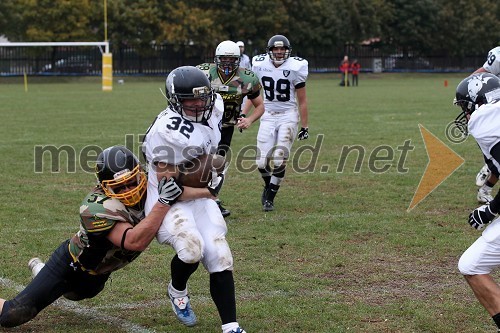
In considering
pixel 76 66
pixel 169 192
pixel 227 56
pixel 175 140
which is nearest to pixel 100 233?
pixel 169 192

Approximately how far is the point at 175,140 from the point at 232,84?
375 centimetres

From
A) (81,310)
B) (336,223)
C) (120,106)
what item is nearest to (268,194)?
(336,223)

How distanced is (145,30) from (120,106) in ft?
67.6

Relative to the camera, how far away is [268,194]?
823cm

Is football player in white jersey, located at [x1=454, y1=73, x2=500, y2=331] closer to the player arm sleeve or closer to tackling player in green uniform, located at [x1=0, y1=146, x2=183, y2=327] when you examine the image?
the player arm sleeve

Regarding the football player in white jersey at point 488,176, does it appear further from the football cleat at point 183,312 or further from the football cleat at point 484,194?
the football cleat at point 183,312

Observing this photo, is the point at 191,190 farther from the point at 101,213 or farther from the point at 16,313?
the point at 16,313

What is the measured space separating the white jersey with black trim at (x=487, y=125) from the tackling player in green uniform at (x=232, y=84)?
141 inches

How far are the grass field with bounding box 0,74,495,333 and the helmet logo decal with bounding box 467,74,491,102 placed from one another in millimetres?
1329

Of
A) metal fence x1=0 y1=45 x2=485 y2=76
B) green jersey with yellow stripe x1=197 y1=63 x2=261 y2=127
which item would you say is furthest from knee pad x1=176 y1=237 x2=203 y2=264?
metal fence x1=0 y1=45 x2=485 y2=76

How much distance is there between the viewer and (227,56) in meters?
7.71

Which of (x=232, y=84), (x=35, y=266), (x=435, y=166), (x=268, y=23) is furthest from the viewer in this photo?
(x=268, y=23)

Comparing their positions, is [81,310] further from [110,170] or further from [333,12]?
[333,12]

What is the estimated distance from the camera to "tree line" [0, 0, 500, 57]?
3869cm
